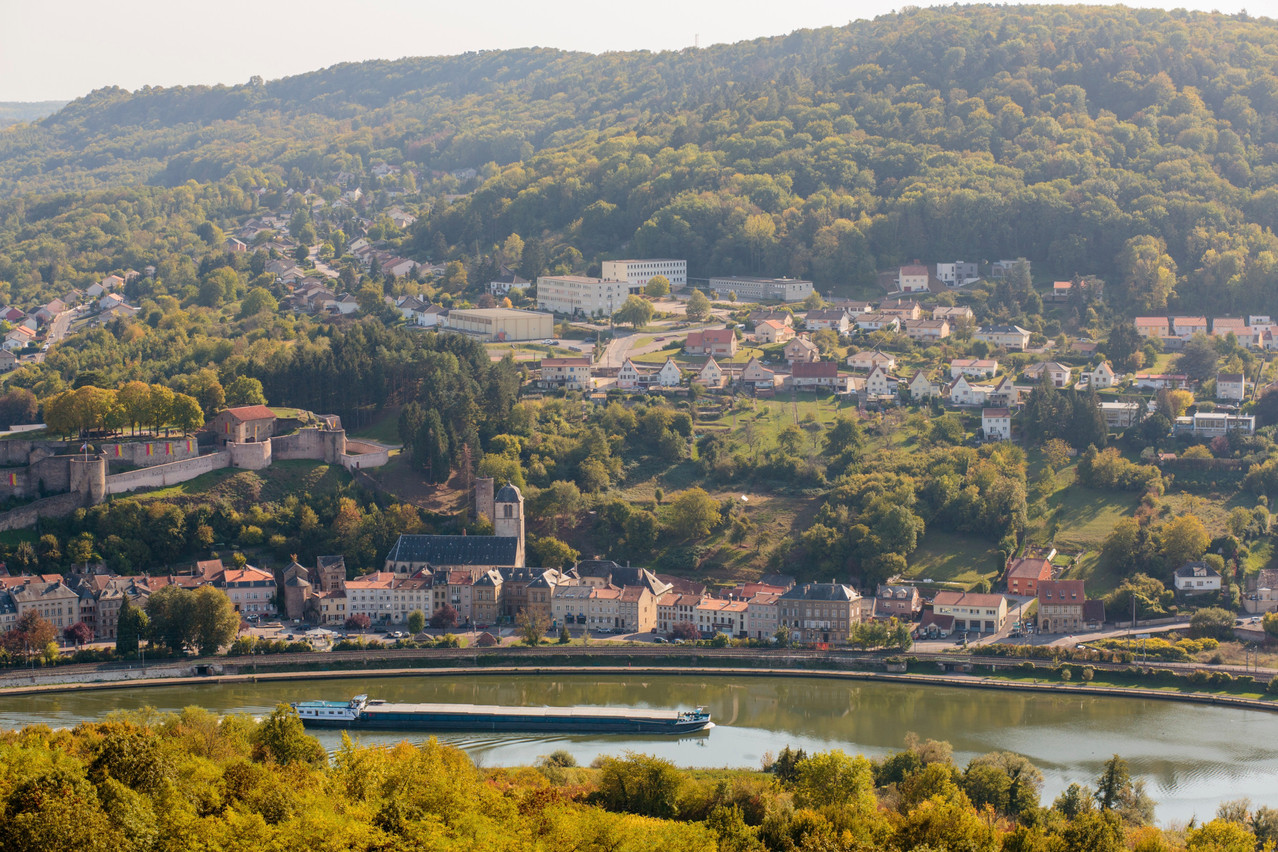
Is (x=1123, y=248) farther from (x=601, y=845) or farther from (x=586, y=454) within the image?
(x=601, y=845)

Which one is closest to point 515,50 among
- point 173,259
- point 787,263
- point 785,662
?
point 173,259

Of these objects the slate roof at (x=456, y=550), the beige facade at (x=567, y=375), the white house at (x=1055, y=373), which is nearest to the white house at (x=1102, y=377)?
the white house at (x=1055, y=373)

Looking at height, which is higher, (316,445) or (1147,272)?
(1147,272)

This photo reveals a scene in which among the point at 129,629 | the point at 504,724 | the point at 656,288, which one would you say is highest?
the point at 656,288

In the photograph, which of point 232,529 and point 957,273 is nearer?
point 232,529

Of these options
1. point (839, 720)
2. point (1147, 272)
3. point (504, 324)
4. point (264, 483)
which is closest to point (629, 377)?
point (504, 324)

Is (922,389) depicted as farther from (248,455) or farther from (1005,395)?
(248,455)

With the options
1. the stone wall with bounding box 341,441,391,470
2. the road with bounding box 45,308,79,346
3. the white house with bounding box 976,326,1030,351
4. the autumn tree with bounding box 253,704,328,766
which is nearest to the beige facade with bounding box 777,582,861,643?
the stone wall with bounding box 341,441,391,470

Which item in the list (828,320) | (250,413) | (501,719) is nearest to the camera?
(501,719)
